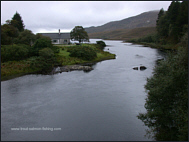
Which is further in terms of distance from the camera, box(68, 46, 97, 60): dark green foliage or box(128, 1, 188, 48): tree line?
box(128, 1, 188, 48): tree line

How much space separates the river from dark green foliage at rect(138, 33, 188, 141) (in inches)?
82.0

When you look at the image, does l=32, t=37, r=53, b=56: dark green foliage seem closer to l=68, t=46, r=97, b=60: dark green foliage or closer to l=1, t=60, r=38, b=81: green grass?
l=1, t=60, r=38, b=81: green grass

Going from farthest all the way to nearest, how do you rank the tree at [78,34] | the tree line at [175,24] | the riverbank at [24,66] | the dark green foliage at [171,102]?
the tree at [78,34] < the tree line at [175,24] < the riverbank at [24,66] < the dark green foliage at [171,102]

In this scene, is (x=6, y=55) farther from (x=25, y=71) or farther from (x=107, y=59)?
(x=107, y=59)

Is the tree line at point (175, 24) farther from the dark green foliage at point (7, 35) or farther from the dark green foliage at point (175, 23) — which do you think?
the dark green foliage at point (7, 35)

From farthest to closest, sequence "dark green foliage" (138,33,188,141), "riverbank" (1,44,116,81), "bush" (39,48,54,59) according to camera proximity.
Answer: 1. "bush" (39,48,54,59)
2. "riverbank" (1,44,116,81)
3. "dark green foliage" (138,33,188,141)

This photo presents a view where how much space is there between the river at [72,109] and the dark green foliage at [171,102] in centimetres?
208

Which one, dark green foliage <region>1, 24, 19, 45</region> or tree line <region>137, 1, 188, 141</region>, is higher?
dark green foliage <region>1, 24, 19, 45</region>

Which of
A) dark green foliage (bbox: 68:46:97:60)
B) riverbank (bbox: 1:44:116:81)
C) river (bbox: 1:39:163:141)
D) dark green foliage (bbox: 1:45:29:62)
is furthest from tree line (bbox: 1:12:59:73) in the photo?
river (bbox: 1:39:163:141)

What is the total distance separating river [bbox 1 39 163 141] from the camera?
20969 mm

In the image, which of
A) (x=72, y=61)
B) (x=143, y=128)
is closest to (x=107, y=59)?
(x=72, y=61)

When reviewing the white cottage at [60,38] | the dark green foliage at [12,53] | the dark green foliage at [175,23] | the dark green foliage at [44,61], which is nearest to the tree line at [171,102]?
the dark green foliage at [44,61]

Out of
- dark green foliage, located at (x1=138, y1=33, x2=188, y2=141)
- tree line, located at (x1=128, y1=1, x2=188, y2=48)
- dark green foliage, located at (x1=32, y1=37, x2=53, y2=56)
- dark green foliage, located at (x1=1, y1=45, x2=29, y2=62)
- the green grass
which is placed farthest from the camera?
tree line, located at (x1=128, y1=1, x2=188, y2=48)

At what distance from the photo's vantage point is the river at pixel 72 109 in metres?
21.0
